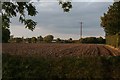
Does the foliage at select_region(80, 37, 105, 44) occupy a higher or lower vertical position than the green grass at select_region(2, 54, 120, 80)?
higher

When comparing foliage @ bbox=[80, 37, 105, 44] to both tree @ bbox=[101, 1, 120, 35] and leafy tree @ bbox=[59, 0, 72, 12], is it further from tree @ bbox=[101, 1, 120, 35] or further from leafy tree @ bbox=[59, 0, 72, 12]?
leafy tree @ bbox=[59, 0, 72, 12]

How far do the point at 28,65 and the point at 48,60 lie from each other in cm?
129

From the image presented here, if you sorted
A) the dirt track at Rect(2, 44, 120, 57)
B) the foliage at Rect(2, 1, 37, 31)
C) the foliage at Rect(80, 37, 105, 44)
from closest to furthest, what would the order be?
the foliage at Rect(2, 1, 37, 31), the dirt track at Rect(2, 44, 120, 57), the foliage at Rect(80, 37, 105, 44)

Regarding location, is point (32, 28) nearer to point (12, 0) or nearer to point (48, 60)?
point (12, 0)

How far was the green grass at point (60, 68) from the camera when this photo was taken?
16234 millimetres

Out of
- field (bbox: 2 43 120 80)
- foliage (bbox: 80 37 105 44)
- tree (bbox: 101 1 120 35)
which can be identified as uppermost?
tree (bbox: 101 1 120 35)

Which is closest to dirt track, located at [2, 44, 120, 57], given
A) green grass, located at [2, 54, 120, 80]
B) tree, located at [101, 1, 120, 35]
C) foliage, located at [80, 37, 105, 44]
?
green grass, located at [2, 54, 120, 80]

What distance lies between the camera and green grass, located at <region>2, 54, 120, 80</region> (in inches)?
639

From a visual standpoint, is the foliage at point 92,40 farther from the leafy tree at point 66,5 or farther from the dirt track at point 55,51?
the leafy tree at point 66,5

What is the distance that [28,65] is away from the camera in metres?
17.4

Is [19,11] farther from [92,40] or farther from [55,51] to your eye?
[92,40]

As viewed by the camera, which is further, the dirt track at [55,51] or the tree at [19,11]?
the dirt track at [55,51]

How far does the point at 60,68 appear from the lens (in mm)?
17078

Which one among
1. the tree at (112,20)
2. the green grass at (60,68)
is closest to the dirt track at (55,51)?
the green grass at (60,68)
